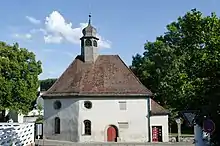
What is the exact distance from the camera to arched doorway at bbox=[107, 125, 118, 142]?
3772cm

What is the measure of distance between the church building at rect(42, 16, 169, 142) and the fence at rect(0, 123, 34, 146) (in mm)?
9061

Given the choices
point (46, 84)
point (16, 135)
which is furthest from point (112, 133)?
point (46, 84)

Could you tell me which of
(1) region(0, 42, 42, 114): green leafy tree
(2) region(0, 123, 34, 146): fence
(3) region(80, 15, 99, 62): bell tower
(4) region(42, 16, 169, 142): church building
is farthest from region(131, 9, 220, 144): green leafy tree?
(1) region(0, 42, 42, 114): green leafy tree

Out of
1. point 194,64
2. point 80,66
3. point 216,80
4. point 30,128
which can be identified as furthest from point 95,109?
point 216,80

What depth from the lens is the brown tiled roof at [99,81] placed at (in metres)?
37.6

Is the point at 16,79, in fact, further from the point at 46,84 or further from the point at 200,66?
the point at 46,84

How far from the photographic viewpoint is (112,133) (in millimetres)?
37781

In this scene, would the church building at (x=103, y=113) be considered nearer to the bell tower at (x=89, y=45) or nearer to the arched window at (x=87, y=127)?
the arched window at (x=87, y=127)

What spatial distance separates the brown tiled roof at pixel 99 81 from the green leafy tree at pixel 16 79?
11.4 meters

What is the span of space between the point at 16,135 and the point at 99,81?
16.4m

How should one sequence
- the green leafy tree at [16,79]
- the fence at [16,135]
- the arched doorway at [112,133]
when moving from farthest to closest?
the green leafy tree at [16,79] < the arched doorway at [112,133] < the fence at [16,135]

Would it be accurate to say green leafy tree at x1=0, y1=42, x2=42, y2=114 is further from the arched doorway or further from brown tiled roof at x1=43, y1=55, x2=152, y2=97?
the arched doorway

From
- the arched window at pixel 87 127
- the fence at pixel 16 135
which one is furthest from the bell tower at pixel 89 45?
the fence at pixel 16 135

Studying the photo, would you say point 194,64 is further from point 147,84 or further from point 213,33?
point 147,84
